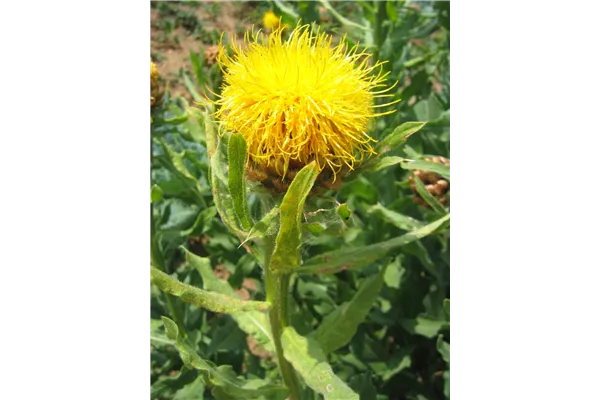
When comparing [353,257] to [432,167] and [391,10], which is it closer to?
[432,167]

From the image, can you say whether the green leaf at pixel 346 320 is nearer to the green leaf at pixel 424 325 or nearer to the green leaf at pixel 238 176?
the green leaf at pixel 238 176

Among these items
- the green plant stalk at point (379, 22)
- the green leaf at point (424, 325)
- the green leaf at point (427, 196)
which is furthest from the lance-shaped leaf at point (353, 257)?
the green plant stalk at point (379, 22)

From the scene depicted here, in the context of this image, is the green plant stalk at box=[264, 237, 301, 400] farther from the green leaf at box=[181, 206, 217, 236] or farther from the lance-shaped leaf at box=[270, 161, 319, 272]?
the green leaf at box=[181, 206, 217, 236]

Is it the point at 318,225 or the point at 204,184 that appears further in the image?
the point at 204,184

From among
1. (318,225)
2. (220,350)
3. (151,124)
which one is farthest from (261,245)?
(220,350)

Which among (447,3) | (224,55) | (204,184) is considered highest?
(447,3)

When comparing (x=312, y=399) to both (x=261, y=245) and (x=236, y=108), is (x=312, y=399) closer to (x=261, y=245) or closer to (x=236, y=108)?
(x=261, y=245)

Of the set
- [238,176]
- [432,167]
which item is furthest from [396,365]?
[238,176]
